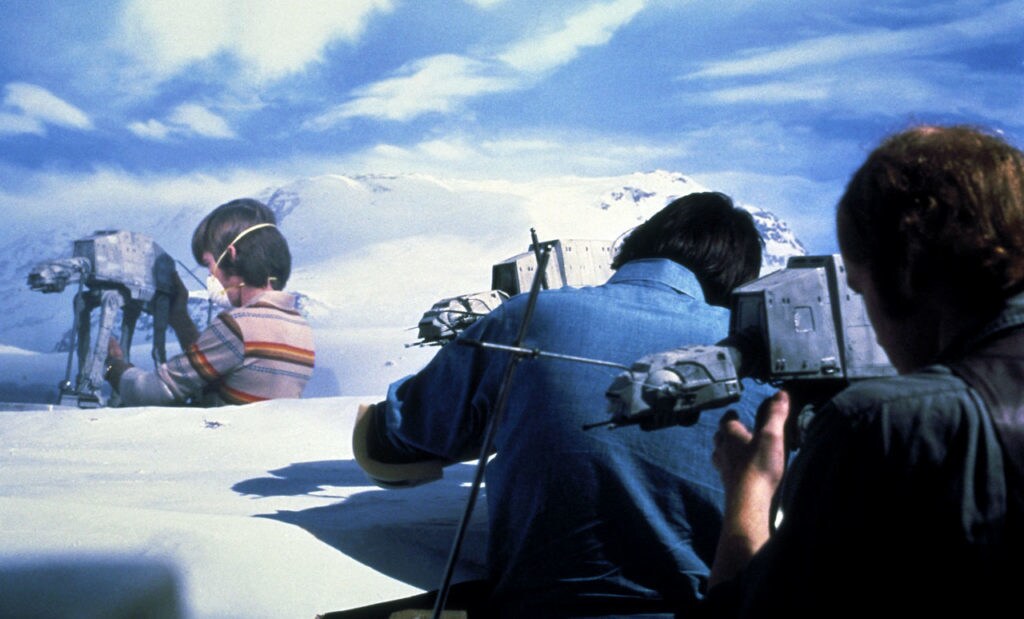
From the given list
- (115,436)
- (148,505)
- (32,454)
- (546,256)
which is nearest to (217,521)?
(148,505)

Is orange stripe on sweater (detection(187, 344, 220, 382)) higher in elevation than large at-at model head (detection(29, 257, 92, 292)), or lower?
lower

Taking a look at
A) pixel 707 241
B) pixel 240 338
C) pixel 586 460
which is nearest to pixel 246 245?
pixel 240 338

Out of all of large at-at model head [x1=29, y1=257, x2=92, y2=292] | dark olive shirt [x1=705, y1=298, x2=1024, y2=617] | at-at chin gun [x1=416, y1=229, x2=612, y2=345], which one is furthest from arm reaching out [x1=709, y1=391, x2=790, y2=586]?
large at-at model head [x1=29, y1=257, x2=92, y2=292]

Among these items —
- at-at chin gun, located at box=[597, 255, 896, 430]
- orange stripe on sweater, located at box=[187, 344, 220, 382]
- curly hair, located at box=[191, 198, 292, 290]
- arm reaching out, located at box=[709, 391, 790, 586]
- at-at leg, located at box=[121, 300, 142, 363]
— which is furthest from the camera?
at-at leg, located at box=[121, 300, 142, 363]

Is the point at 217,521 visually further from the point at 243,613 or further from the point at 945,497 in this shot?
the point at 945,497

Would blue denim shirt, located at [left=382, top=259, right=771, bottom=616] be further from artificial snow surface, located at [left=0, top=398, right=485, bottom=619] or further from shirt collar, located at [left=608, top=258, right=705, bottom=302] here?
artificial snow surface, located at [left=0, top=398, right=485, bottom=619]

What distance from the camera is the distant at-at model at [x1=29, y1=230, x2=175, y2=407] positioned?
464 cm

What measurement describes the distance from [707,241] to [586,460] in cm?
42

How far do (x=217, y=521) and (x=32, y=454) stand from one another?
154cm

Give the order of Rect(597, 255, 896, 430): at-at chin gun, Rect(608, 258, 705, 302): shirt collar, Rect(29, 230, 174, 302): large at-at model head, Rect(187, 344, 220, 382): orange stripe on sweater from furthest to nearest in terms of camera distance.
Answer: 1. Rect(29, 230, 174, 302): large at-at model head
2. Rect(187, 344, 220, 382): orange stripe on sweater
3. Rect(608, 258, 705, 302): shirt collar
4. Rect(597, 255, 896, 430): at-at chin gun

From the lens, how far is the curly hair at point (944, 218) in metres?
0.69

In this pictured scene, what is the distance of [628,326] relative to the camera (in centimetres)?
129

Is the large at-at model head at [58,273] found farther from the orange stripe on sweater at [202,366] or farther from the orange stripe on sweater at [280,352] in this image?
the orange stripe on sweater at [280,352]

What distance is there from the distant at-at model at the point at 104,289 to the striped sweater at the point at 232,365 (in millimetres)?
322
